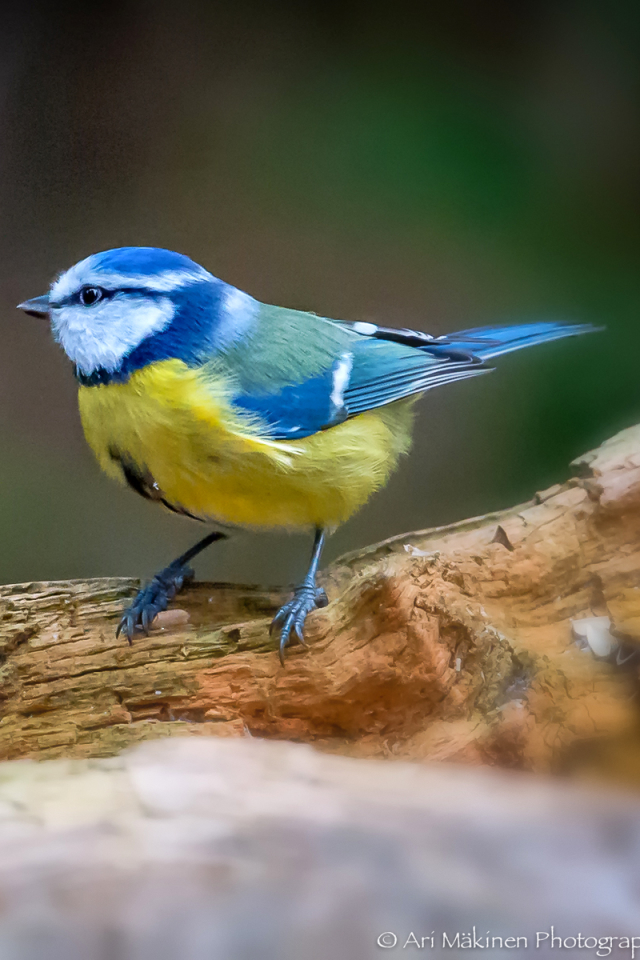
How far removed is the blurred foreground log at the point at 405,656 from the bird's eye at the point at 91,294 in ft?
1.20

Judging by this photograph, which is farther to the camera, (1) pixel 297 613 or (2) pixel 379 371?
(2) pixel 379 371

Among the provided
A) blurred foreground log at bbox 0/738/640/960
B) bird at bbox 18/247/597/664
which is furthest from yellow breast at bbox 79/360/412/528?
blurred foreground log at bbox 0/738/640/960

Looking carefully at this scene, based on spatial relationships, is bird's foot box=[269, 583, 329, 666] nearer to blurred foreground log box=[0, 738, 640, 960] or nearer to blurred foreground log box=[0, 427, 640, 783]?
blurred foreground log box=[0, 427, 640, 783]

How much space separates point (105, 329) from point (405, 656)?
0.53 m

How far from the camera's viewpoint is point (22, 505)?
1415mm

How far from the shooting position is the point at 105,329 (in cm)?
101

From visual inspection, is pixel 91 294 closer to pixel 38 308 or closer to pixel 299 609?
pixel 38 308

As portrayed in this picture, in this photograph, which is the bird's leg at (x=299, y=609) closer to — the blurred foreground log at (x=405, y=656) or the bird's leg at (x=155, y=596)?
the blurred foreground log at (x=405, y=656)

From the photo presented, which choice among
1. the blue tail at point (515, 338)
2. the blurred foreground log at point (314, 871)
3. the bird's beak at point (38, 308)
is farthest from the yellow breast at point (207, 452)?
the blurred foreground log at point (314, 871)

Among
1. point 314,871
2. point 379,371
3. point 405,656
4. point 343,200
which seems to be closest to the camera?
point 314,871

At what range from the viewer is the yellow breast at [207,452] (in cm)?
97

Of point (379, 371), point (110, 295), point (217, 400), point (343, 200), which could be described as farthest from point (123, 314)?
point (343, 200)

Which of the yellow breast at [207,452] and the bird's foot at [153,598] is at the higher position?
the yellow breast at [207,452]

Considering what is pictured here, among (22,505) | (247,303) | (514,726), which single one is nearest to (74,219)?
(247,303)
